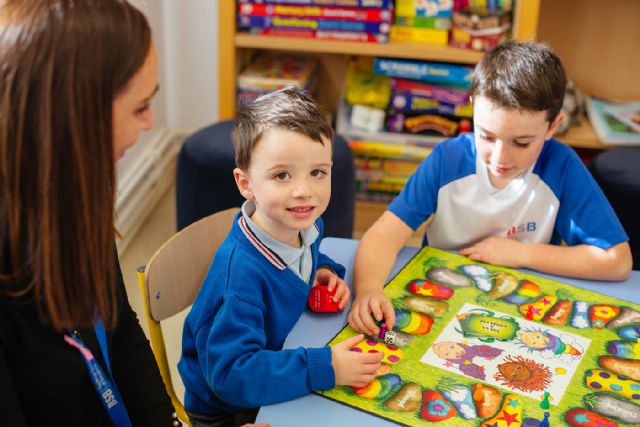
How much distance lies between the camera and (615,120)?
2646mm

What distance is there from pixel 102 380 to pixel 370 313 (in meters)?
0.41

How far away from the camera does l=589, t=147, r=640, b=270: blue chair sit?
6.79 ft

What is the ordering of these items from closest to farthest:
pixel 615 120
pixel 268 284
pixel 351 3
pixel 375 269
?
pixel 268 284 < pixel 375 269 < pixel 351 3 < pixel 615 120

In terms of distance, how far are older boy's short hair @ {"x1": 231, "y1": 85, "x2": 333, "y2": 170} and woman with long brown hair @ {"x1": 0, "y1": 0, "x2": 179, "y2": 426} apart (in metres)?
0.24

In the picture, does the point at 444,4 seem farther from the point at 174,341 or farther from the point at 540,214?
the point at 174,341

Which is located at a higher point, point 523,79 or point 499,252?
point 523,79

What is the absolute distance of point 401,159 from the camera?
2.65 m

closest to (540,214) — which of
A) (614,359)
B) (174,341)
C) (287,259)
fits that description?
(614,359)

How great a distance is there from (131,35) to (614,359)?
31.6 inches

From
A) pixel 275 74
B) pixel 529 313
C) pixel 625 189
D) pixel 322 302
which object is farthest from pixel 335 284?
pixel 275 74

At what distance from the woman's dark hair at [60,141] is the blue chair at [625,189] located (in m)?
1.59

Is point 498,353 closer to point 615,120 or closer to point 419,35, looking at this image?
point 419,35

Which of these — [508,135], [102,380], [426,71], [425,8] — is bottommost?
[102,380]

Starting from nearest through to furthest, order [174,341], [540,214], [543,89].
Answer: [543,89]
[540,214]
[174,341]
